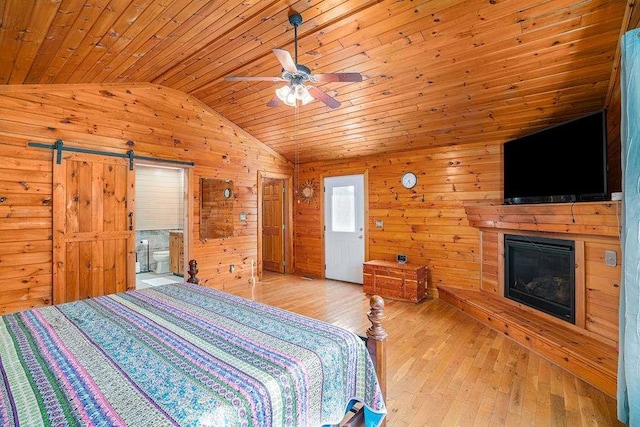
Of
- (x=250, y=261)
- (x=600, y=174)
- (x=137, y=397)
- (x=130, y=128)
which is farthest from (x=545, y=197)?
(x=130, y=128)

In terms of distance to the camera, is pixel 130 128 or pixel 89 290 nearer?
pixel 89 290

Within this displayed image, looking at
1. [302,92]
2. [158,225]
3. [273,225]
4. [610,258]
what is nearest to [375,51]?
[302,92]

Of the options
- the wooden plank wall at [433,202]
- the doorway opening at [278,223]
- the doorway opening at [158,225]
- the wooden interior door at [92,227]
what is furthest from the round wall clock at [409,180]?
the doorway opening at [158,225]

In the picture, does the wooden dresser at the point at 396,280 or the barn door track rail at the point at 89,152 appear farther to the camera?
the wooden dresser at the point at 396,280

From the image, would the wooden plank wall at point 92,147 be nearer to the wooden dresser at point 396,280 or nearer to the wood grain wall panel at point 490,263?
the wooden dresser at point 396,280

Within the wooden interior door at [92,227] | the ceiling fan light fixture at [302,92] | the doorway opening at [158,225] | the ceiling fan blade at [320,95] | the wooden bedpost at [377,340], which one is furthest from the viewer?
the doorway opening at [158,225]

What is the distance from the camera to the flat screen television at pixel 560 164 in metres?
2.73

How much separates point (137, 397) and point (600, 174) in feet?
11.9

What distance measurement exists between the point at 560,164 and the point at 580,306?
1373 millimetres

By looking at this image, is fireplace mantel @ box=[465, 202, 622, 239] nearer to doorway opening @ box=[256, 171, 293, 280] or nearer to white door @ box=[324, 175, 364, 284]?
white door @ box=[324, 175, 364, 284]

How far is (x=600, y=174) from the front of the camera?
106 inches

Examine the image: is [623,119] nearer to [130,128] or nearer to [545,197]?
[545,197]

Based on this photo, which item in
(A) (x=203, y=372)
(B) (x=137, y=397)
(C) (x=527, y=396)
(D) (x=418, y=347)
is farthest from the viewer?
(D) (x=418, y=347)

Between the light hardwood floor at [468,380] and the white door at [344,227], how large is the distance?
1.68m
